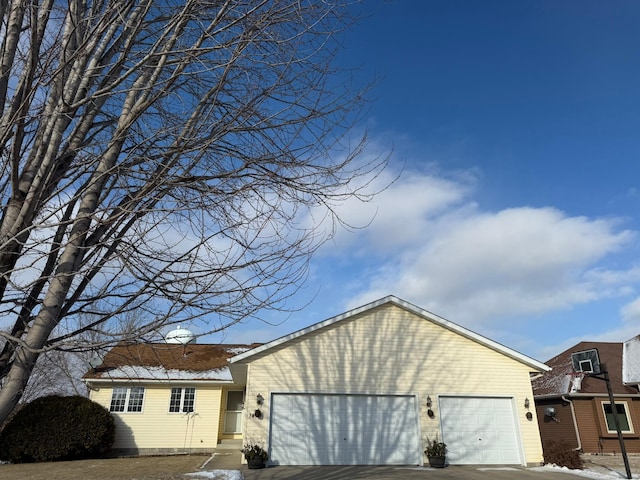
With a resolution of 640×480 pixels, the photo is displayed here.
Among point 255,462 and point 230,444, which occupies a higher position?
point 230,444

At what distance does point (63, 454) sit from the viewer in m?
14.5

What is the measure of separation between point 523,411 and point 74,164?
598 inches

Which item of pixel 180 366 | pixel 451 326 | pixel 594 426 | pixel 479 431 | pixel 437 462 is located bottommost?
pixel 437 462

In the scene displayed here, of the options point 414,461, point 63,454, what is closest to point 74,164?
point 414,461

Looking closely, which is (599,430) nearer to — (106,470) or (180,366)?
(180,366)

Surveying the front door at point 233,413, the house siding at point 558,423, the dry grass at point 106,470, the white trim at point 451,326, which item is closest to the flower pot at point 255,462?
the dry grass at point 106,470

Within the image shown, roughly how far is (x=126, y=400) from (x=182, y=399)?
216 centimetres

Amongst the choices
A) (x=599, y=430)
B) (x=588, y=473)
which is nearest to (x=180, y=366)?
(x=588, y=473)

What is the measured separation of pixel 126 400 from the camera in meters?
17.5

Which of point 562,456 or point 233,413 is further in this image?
point 233,413

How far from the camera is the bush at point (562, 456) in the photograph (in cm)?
1337

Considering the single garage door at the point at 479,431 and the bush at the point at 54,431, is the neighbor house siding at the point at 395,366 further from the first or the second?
the bush at the point at 54,431

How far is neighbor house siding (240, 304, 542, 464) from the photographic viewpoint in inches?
543

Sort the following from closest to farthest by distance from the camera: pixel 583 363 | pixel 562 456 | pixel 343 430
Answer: pixel 343 430 → pixel 562 456 → pixel 583 363
